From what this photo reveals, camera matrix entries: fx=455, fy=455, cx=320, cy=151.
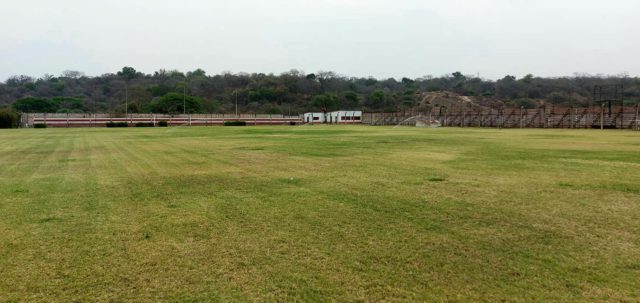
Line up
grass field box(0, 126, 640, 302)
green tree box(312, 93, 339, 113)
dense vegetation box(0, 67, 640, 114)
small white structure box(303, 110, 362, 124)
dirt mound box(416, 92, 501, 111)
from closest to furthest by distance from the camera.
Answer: grass field box(0, 126, 640, 302), small white structure box(303, 110, 362, 124), dense vegetation box(0, 67, 640, 114), dirt mound box(416, 92, 501, 111), green tree box(312, 93, 339, 113)

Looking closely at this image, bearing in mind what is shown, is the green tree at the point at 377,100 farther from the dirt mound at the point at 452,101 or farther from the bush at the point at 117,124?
the bush at the point at 117,124

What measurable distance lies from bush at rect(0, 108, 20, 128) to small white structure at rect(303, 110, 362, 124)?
54513 mm

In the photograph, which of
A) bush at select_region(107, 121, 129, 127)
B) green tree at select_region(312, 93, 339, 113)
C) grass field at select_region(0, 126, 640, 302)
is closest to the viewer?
grass field at select_region(0, 126, 640, 302)

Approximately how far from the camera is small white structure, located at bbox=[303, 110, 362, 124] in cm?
10081

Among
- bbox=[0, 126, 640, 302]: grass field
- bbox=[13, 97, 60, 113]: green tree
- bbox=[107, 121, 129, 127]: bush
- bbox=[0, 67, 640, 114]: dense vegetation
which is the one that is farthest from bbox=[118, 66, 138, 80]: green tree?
bbox=[0, 126, 640, 302]: grass field

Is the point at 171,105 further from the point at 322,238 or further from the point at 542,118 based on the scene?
the point at 322,238

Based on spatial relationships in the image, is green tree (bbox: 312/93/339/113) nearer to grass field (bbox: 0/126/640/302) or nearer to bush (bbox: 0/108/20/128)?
bush (bbox: 0/108/20/128)

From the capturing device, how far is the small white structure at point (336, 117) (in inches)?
3969

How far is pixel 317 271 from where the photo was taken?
454cm

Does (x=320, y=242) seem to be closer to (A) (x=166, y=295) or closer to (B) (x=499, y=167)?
(A) (x=166, y=295)

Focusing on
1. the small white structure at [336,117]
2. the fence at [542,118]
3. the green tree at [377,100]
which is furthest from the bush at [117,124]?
the green tree at [377,100]

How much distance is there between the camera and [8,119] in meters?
64.8

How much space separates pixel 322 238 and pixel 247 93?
130 metres

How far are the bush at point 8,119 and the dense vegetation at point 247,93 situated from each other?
37.2 m
